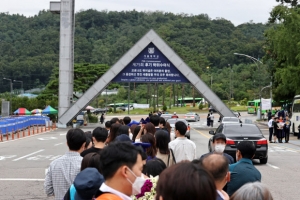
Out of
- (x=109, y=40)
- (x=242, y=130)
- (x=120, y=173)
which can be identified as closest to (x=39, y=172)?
(x=242, y=130)

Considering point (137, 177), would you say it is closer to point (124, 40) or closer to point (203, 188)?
point (203, 188)

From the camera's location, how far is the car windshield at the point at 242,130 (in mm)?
21359

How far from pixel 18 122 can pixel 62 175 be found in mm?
40234

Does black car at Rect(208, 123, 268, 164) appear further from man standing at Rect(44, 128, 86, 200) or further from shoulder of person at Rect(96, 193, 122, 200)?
shoulder of person at Rect(96, 193, 122, 200)

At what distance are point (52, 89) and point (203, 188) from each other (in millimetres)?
76127

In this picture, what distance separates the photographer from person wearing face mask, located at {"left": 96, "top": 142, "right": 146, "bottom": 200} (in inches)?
168

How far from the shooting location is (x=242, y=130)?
21500 millimetres

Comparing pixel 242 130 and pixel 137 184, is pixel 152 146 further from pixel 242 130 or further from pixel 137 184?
pixel 242 130

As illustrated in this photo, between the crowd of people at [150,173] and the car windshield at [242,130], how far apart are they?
1109 cm

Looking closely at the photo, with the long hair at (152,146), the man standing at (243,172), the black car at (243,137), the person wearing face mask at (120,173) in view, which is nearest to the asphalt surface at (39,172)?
the black car at (243,137)

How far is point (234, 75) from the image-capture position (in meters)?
132

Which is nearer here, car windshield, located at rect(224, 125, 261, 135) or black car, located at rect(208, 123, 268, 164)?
black car, located at rect(208, 123, 268, 164)

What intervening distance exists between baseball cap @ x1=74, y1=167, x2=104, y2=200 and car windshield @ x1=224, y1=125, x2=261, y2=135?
16289 millimetres

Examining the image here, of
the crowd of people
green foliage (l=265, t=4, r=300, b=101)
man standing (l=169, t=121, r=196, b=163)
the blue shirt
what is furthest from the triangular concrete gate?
the blue shirt
